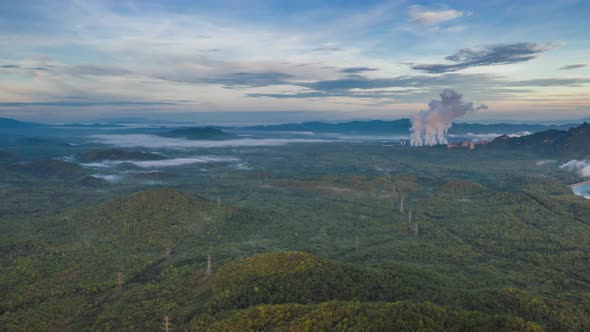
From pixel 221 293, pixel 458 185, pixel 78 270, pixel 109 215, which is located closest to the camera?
pixel 221 293

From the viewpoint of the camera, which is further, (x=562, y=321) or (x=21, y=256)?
(x=21, y=256)

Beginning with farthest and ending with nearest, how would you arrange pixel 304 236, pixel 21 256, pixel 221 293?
pixel 304 236, pixel 21 256, pixel 221 293

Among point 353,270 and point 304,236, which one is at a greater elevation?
point 353,270

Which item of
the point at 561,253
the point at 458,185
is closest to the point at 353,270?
the point at 561,253

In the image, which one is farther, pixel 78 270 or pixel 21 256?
pixel 21 256

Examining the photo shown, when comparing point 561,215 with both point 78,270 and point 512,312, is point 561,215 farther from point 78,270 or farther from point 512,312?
point 78,270

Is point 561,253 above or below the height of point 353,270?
below

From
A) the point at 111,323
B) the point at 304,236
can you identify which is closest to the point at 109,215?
the point at 304,236

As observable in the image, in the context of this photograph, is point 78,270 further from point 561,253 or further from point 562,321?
point 561,253

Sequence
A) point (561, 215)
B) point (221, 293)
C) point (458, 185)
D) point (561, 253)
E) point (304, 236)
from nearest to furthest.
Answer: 1. point (221, 293)
2. point (561, 253)
3. point (304, 236)
4. point (561, 215)
5. point (458, 185)
